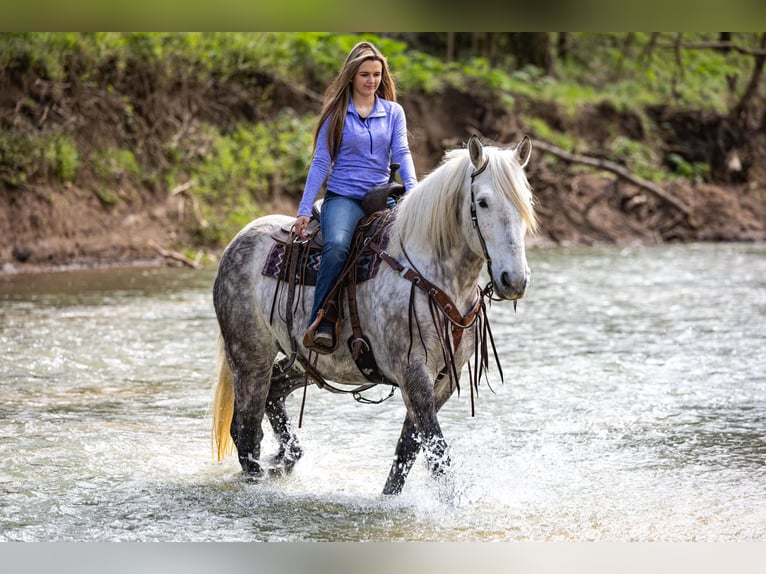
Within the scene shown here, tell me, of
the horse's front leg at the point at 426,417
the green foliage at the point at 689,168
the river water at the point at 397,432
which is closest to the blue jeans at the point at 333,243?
the horse's front leg at the point at 426,417

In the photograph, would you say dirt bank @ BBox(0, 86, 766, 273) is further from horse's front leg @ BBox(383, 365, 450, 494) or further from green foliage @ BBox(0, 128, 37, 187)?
horse's front leg @ BBox(383, 365, 450, 494)

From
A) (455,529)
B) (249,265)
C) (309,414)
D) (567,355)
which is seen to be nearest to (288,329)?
(249,265)

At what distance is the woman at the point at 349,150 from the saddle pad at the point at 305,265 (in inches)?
5.1

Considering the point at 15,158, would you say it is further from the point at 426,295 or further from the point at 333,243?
the point at 426,295

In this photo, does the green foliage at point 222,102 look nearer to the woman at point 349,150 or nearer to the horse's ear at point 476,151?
the woman at point 349,150

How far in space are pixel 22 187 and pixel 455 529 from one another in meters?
14.6

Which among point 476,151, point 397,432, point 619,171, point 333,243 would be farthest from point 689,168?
point 476,151

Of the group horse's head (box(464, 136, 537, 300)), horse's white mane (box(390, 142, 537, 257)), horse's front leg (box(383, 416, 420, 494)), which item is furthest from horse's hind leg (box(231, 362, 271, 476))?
horse's head (box(464, 136, 537, 300))

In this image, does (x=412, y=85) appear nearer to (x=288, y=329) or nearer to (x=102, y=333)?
(x=102, y=333)

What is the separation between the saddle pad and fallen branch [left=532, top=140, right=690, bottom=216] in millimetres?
17595

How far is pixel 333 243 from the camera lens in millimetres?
5660

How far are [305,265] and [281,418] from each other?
1.28 m

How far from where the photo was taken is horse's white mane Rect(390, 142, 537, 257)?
5098 mm

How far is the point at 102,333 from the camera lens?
11883mm
